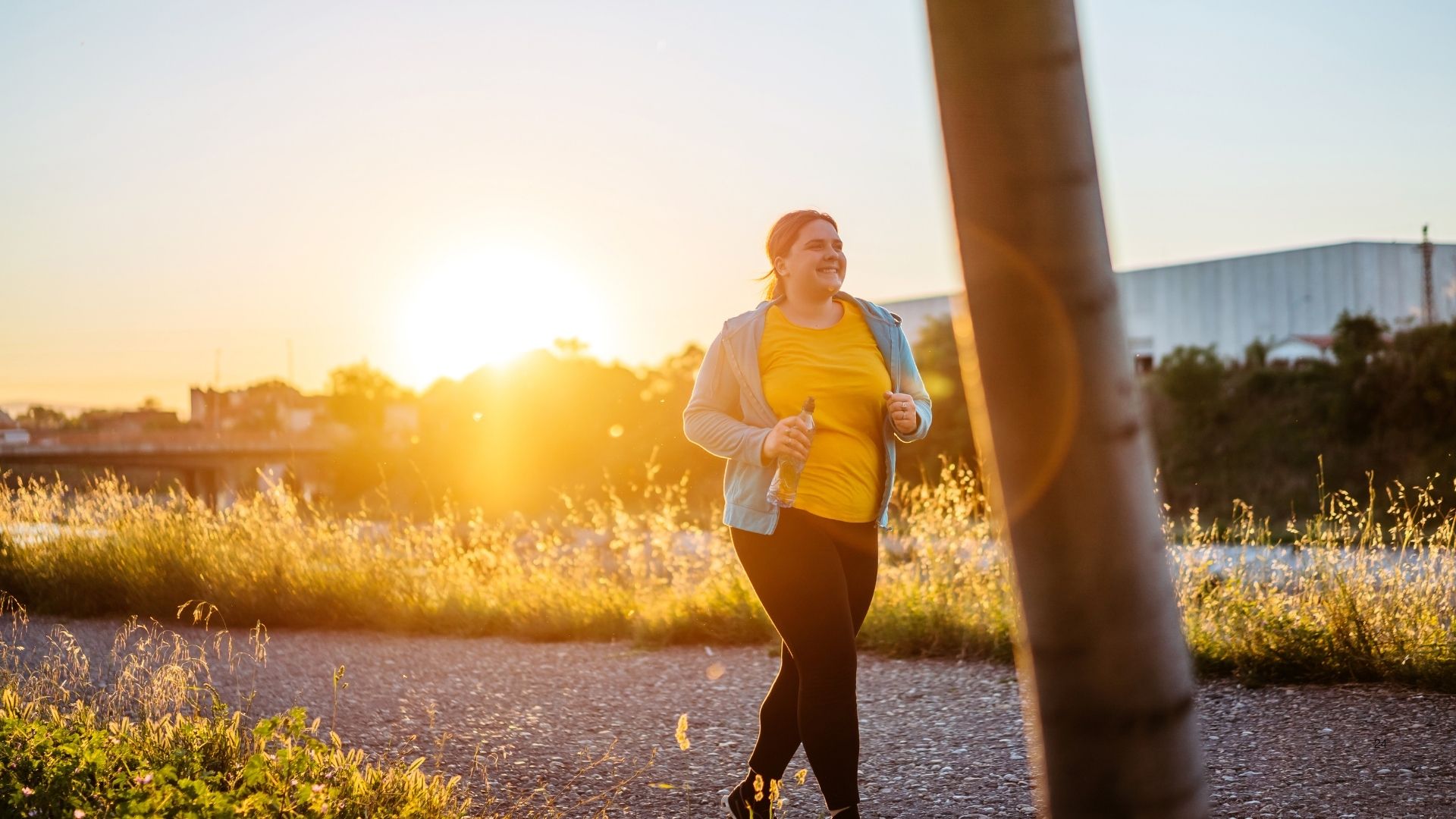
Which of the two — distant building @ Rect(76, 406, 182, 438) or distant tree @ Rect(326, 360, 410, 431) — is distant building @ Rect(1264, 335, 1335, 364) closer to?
distant building @ Rect(76, 406, 182, 438)

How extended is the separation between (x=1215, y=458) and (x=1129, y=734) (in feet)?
102

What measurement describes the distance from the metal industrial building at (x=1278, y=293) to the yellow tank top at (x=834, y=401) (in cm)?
3941

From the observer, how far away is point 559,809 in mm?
4469

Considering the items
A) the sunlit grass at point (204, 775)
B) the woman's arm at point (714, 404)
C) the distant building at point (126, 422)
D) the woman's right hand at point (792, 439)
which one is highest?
the distant building at point (126, 422)

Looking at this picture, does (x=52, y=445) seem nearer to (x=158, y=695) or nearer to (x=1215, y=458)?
(x=1215, y=458)

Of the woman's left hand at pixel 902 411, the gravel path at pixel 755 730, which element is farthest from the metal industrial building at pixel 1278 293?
the woman's left hand at pixel 902 411

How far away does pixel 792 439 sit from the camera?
11.1ft

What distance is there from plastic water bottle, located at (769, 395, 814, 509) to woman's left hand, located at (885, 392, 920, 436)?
261 mm

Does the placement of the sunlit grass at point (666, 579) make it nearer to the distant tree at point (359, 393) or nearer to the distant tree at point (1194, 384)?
the distant tree at point (1194, 384)

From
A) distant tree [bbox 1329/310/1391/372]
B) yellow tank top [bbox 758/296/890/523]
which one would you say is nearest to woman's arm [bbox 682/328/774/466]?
yellow tank top [bbox 758/296/890/523]

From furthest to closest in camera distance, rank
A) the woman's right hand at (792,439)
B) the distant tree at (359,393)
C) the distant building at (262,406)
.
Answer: the distant tree at (359,393)
the distant building at (262,406)
the woman's right hand at (792,439)

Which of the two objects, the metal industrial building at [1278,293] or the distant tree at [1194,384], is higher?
the metal industrial building at [1278,293]

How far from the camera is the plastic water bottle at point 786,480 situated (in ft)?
11.4

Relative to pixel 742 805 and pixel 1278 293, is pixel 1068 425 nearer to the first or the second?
pixel 742 805
